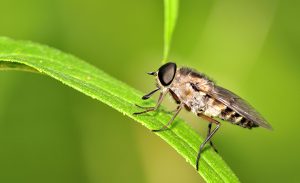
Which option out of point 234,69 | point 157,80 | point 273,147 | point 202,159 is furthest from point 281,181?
point 202,159

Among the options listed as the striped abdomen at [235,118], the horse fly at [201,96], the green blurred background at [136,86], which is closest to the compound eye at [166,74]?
the horse fly at [201,96]

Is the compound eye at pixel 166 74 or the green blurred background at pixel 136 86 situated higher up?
the compound eye at pixel 166 74

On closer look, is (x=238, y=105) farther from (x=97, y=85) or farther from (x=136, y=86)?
(x=136, y=86)

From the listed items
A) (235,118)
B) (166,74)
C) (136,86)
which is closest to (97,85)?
(166,74)

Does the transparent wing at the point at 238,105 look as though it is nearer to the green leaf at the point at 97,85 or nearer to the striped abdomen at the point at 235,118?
the striped abdomen at the point at 235,118

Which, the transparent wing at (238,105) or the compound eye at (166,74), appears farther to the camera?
the compound eye at (166,74)

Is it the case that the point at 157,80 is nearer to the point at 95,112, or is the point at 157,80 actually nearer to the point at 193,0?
the point at 95,112
